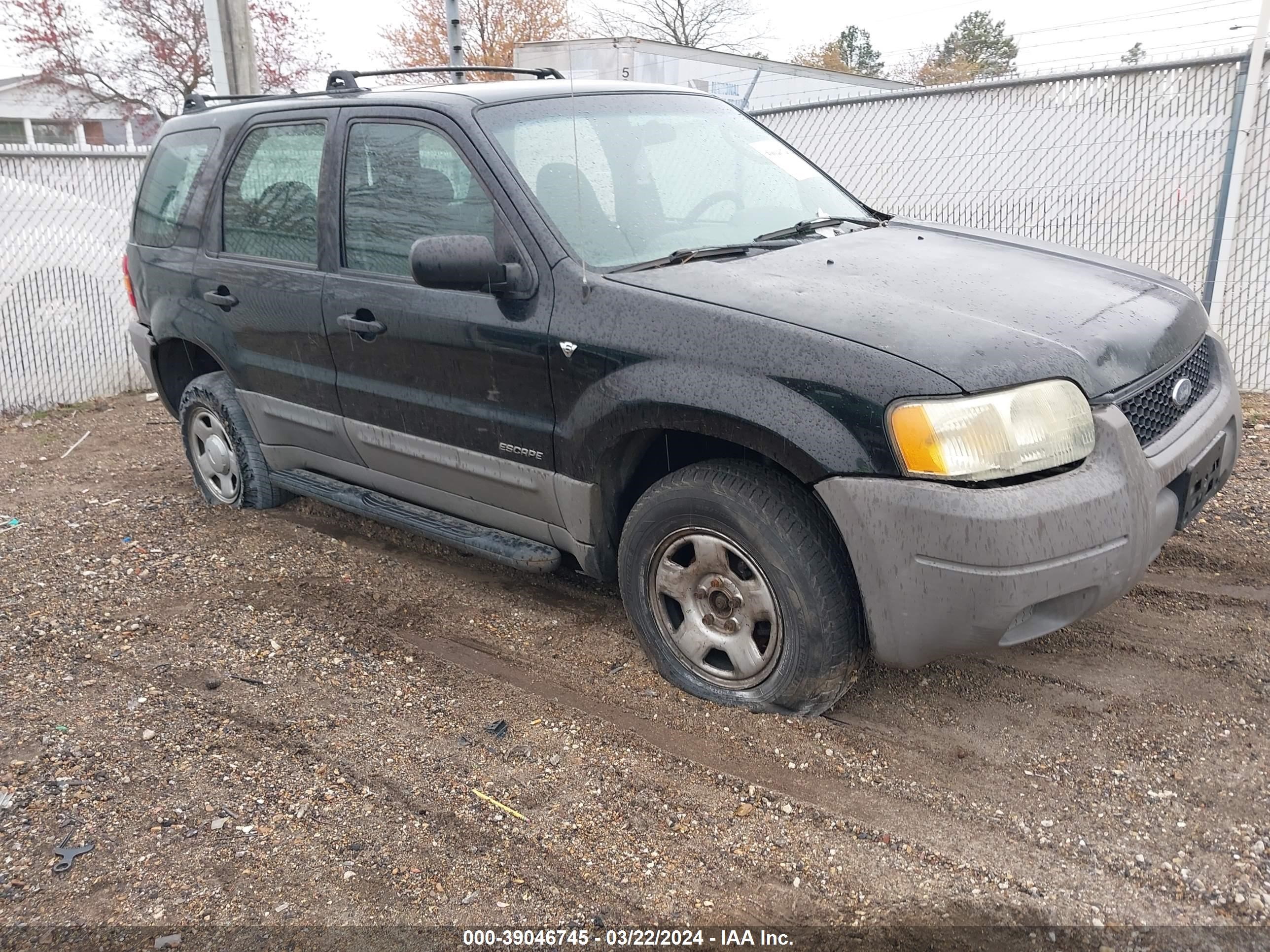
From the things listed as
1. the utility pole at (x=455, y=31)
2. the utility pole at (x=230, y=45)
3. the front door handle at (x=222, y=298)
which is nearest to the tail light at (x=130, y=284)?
the front door handle at (x=222, y=298)

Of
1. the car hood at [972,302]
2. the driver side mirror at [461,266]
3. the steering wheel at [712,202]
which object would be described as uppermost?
the steering wheel at [712,202]

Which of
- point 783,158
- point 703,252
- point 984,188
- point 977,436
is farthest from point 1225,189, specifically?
point 977,436

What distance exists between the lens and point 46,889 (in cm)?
261

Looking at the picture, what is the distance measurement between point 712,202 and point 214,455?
3.06 metres

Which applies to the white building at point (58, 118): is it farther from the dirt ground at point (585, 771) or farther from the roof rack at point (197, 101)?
the dirt ground at point (585, 771)

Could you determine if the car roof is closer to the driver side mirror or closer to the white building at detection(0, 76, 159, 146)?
the driver side mirror

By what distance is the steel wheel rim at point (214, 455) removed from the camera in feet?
17.2

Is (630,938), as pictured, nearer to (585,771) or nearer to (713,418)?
(585,771)

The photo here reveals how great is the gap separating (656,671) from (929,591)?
116 cm

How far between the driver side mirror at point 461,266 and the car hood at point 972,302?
13.9 inches

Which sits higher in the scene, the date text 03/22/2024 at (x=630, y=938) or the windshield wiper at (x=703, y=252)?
the windshield wiper at (x=703, y=252)

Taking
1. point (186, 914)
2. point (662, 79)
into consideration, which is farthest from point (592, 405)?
point (662, 79)

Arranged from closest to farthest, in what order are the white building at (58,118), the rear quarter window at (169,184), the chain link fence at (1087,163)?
the rear quarter window at (169,184) → the chain link fence at (1087,163) → the white building at (58,118)

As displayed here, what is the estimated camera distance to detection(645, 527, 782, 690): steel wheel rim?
3.09m
